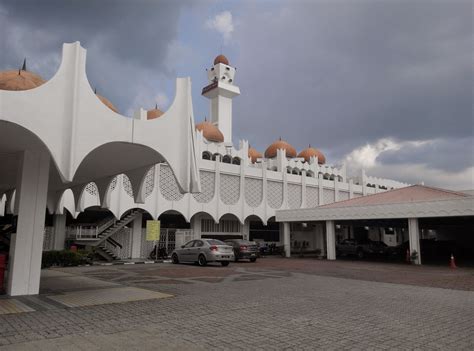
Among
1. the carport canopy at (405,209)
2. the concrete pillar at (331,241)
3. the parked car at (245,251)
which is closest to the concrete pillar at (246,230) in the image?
the carport canopy at (405,209)

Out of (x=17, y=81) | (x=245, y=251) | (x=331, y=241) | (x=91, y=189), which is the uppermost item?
(x=17, y=81)

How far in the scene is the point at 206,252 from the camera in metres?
19.8

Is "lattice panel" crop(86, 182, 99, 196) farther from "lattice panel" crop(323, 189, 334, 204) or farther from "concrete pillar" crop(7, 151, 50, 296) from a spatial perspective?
"lattice panel" crop(323, 189, 334, 204)

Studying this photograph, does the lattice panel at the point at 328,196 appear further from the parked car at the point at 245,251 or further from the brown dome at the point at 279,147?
the parked car at the point at 245,251

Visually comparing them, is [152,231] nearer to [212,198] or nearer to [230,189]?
[212,198]

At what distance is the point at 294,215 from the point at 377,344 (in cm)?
2642

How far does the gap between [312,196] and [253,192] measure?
8296 millimetres

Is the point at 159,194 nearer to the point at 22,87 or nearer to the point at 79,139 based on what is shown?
the point at 22,87

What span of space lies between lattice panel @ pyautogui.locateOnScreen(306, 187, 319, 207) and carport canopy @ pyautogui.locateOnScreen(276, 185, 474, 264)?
7282mm

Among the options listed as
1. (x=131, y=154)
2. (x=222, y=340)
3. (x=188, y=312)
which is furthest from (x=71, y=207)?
(x=222, y=340)

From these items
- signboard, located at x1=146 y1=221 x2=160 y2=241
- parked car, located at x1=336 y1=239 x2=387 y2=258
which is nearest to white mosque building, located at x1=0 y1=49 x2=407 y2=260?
signboard, located at x1=146 y1=221 x2=160 y2=241

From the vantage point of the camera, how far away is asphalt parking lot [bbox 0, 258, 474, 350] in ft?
18.8

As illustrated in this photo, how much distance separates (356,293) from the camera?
1105 centimetres

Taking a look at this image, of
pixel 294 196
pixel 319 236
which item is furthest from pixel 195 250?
pixel 319 236
